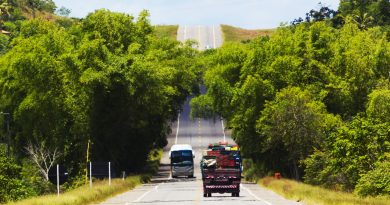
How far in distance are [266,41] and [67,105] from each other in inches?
855

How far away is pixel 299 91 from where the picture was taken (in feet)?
254

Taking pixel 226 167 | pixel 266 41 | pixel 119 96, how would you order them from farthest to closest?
pixel 266 41
pixel 119 96
pixel 226 167

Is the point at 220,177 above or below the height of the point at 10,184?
above

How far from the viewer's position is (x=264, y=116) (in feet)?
258

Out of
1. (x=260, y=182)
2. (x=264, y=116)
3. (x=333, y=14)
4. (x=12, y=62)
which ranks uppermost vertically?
(x=333, y=14)

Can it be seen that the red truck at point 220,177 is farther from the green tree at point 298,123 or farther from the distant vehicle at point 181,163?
the distant vehicle at point 181,163

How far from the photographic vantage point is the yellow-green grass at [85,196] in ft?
131

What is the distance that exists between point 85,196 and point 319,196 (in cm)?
1139

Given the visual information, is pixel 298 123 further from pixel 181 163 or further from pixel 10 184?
pixel 10 184

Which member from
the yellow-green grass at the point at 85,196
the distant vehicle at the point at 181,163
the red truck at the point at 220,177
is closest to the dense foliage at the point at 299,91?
the distant vehicle at the point at 181,163

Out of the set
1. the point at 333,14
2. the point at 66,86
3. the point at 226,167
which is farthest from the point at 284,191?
the point at 333,14

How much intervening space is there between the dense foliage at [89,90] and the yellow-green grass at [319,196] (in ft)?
57.8

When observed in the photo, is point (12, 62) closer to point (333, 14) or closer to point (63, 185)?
point (63, 185)

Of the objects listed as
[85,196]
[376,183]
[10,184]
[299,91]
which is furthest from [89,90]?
[85,196]
